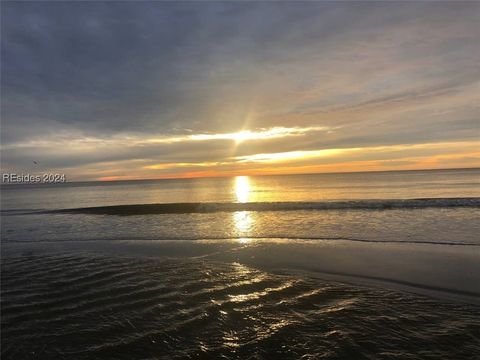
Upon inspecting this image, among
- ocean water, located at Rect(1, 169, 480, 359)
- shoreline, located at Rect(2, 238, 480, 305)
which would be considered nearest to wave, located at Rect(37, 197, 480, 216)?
ocean water, located at Rect(1, 169, 480, 359)

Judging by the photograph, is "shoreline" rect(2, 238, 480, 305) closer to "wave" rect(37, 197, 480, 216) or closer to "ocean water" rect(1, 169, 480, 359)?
"ocean water" rect(1, 169, 480, 359)

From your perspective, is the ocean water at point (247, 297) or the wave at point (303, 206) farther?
the wave at point (303, 206)

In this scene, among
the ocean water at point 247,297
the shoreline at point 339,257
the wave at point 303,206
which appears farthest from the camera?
the wave at point 303,206

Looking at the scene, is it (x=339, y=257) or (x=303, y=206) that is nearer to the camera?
(x=339, y=257)

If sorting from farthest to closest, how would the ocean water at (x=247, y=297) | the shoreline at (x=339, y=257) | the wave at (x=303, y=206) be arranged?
the wave at (x=303, y=206), the shoreline at (x=339, y=257), the ocean water at (x=247, y=297)

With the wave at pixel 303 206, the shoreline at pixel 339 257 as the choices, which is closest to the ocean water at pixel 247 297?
the shoreline at pixel 339 257

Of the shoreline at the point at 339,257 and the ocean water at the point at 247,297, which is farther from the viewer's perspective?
the shoreline at the point at 339,257


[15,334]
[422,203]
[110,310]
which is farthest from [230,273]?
[422,203]

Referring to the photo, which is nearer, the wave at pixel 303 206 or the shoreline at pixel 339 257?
the shoreline at pixel 339 257

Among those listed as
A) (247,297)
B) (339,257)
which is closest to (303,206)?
(339,257)

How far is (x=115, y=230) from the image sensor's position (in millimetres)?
22047

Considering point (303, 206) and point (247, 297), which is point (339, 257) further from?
point (303, 206)

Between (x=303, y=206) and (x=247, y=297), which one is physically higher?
(x=247, y=297)

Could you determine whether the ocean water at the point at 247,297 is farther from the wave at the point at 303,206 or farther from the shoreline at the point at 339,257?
the wave at the point at 303,206
